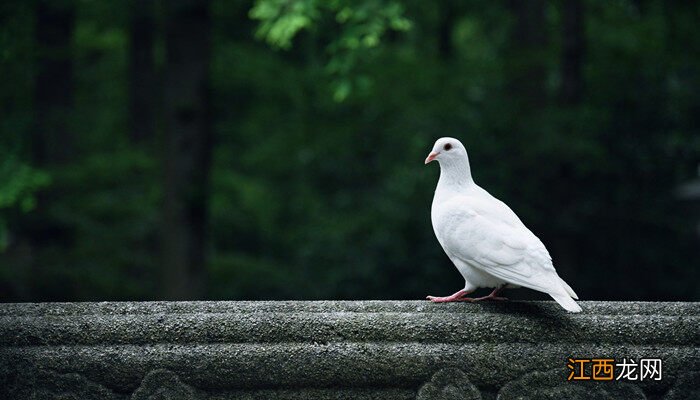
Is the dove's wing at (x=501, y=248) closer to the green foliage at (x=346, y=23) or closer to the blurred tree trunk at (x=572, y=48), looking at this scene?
the green foliage at (x=346, y=23)

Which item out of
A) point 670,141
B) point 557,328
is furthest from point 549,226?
point 557,328

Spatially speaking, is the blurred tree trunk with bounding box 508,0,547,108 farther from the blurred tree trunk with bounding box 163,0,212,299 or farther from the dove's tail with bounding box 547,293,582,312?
the dove's tail with bounding box 547,293,582,312

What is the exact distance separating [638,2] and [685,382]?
30.3 feet

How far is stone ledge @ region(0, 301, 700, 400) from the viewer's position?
402 cm

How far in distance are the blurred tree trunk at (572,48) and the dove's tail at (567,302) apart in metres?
8.05

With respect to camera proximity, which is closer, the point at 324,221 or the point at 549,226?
the point at 549,226

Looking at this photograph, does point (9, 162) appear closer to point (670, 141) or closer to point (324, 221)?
point (324, 221)

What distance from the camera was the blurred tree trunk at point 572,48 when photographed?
11570 millimetres

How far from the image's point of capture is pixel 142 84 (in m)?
14.9

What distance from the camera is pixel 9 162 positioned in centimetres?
976

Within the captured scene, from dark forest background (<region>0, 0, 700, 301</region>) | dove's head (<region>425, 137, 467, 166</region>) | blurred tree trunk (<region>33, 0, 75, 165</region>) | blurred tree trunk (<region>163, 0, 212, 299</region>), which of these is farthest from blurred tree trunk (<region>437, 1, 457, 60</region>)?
dove's head (<region>425, 137, 467, 166</region>)

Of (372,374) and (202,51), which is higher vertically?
(202,51)

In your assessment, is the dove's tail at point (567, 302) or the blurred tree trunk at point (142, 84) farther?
the blurred tree trunk at point (142, 84)

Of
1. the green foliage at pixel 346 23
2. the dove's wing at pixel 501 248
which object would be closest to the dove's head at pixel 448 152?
the dove's wing at pixel 501 248
